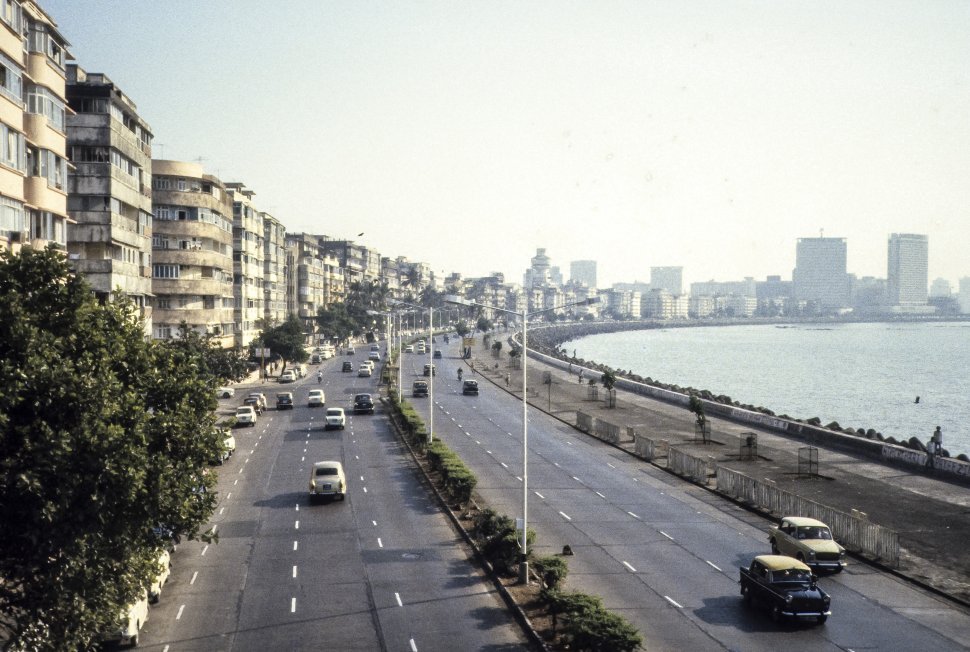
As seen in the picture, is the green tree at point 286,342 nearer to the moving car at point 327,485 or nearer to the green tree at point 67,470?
the moving car at point 327,485

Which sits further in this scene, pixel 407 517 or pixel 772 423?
pixel 772 423

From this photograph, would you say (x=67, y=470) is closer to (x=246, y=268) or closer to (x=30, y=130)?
(x=30, y=130)

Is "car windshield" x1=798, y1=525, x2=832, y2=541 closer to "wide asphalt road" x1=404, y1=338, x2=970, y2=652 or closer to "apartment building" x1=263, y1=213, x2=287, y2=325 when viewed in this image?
"wide asphalt road" x1=404, y1=338, x2=970, y2=652

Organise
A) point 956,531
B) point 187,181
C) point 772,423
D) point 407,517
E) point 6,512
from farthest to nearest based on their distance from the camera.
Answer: point 187,181 < point 772,423 < point 407,517 < point 956,531 < point 6,512

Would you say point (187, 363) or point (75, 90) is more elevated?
point (75, 90)

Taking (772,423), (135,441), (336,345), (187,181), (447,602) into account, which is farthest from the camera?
(336,345)

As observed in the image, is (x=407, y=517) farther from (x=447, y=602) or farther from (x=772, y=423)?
(x=772, y=423)

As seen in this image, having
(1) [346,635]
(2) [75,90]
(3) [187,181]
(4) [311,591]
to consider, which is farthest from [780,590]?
(3) [187,181]
